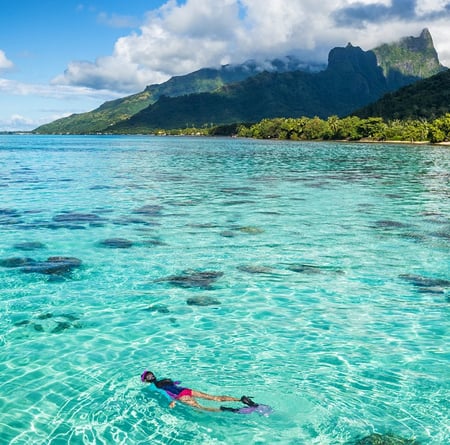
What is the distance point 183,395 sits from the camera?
10.8 m

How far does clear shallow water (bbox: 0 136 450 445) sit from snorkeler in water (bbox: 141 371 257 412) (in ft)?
0.72

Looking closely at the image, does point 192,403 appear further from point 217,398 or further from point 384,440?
point 384,440

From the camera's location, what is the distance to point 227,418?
1025 cm

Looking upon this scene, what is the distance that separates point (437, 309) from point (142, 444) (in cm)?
1119

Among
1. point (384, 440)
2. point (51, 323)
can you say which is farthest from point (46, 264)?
point (384, 440)

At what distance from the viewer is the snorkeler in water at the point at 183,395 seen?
34.7 ft

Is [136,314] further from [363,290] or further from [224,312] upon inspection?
[363,290]

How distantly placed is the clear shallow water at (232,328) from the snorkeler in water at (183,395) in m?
0.22

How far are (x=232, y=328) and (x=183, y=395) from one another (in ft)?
14.3

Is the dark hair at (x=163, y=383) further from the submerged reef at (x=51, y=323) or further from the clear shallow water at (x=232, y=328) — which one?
the submerged reef at (x=51, y=323)

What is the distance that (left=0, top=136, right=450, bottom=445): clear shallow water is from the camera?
10.3m

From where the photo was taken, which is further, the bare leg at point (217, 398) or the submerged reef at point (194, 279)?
the submerged reef at point (194, 279)

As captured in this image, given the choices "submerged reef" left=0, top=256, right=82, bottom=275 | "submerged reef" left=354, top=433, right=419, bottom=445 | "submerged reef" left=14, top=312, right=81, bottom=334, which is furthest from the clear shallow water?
"submerged reef" left=0, top=256, right=82, bottom=275

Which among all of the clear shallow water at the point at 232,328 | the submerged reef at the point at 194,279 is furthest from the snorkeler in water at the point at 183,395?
the submerged reef at the point at 194,279
